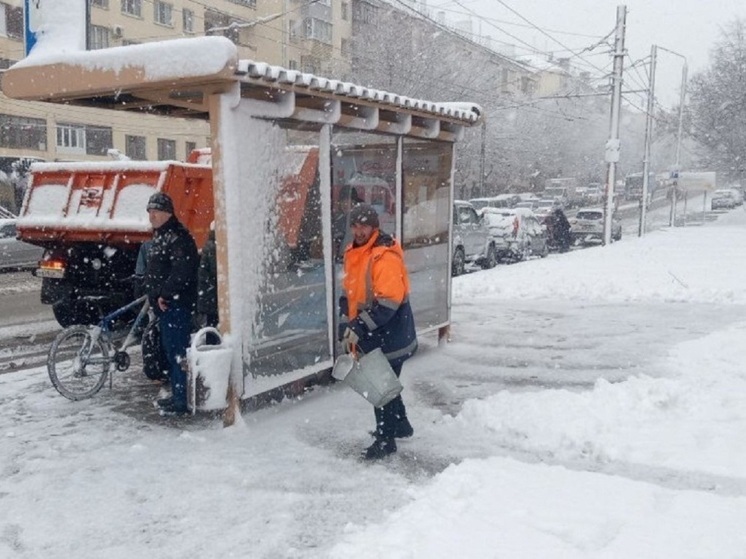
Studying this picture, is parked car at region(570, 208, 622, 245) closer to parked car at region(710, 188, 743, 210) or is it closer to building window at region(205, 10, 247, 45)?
building window at region(205, 10, 247, 45)

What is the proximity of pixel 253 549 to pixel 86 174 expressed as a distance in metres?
5.90

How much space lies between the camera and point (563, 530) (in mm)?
4020

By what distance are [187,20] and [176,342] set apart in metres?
37.0

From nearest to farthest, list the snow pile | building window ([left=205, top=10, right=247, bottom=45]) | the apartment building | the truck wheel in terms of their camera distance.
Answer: the snow pile → the truck wheel → the apartment building → building window ([left=205, top=10, right=247, bottom=45])

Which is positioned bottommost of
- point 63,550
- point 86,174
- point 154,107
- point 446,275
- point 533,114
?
point 63,550

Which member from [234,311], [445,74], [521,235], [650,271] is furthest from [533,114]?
[234,311]

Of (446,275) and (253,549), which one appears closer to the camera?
(253,549)

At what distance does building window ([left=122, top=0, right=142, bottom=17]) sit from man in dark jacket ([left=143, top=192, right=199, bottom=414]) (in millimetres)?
33297

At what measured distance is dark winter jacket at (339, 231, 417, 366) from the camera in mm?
4926

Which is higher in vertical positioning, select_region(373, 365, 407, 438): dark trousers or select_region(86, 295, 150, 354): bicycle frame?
select_region(86, 295, 150, 354): bicycle frame

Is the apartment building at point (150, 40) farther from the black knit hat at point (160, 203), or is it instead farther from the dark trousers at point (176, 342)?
the dark trousers at point (176, 342)

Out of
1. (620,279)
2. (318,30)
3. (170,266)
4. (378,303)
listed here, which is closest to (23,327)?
(170,266)

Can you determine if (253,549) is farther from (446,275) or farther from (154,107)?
(446,275)

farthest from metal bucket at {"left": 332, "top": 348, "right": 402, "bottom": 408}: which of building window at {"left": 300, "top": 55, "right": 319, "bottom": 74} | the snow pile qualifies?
building window at {"left": 300, "top": 55, "right": 319, "bottom": 74}
